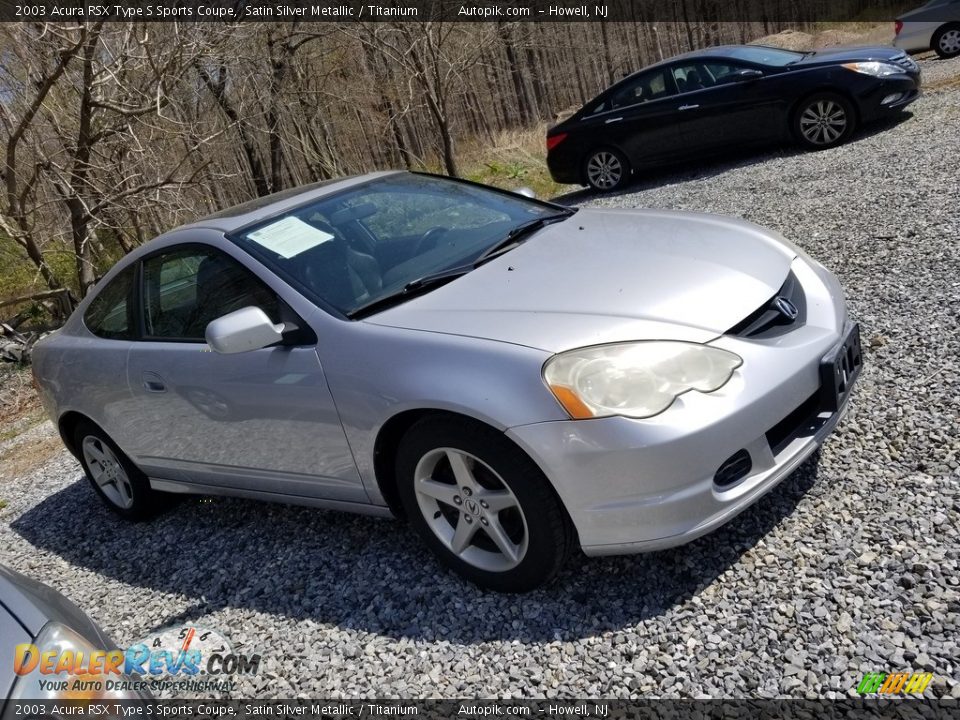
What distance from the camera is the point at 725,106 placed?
10438 millimetres

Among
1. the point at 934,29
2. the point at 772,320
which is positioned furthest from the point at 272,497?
the point at 934,29

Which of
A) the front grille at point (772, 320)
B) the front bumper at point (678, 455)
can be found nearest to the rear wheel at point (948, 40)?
the front grille at point (772, 320)

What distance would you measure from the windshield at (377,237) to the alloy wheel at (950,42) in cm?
1373

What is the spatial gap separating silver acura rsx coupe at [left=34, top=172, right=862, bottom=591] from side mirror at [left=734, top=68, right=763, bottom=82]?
6982 millimetres

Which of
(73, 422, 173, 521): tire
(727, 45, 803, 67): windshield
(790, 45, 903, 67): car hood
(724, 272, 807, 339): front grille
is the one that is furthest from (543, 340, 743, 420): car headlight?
(727, 45, 803, 67): windshield

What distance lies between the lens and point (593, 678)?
2.67 meters

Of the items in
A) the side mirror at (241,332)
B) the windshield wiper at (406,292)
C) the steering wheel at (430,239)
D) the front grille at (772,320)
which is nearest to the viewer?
the front grille at (772,320)

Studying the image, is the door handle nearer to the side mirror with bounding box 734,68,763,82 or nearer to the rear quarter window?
the rear quarter window

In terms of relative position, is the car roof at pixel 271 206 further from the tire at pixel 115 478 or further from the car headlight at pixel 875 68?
the car headlight at pixel 875 68

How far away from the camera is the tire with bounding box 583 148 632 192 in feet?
37.5

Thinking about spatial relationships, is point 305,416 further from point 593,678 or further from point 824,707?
point 824,707

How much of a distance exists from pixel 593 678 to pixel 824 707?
70cm

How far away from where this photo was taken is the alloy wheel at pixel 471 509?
298cm

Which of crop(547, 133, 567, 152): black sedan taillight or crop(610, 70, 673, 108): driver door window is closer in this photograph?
crop(610, 70, 673, 108): driver door window
